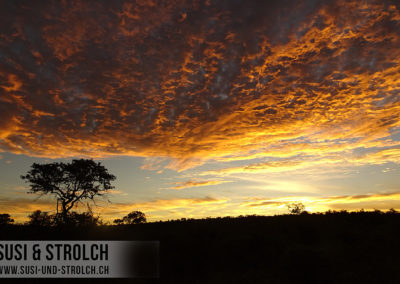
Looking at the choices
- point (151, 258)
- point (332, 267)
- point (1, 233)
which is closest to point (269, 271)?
point (332, 267)

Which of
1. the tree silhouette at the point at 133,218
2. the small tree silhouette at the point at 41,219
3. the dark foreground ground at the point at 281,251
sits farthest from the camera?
the tree silhouette at the point at 133,218

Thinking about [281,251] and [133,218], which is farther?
[133,218]

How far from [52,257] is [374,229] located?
19.5 metres

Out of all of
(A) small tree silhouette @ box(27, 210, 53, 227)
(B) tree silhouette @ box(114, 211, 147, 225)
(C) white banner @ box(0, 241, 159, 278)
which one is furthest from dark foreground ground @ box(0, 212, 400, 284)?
(B) tree silhouette @ box(114, 211, 147, 225)

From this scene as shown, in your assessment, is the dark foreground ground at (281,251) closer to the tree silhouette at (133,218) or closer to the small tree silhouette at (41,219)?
the small tree silhouette at (41,219)

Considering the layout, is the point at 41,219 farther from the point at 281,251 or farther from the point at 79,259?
the point at 281,251

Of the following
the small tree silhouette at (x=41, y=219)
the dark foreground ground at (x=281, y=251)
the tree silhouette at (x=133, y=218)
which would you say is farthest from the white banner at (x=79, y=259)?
the tree silhouette at (x=133, y=218)

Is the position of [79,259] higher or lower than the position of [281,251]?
lower

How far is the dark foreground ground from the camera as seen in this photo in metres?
12.9

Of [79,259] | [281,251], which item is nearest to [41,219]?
[79,259]

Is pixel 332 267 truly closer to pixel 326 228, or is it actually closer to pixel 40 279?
pixel 326 228

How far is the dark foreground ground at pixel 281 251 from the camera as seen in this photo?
12914 millimetres

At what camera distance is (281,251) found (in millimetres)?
15672

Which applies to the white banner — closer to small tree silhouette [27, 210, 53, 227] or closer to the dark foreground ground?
the dark foreground ground
